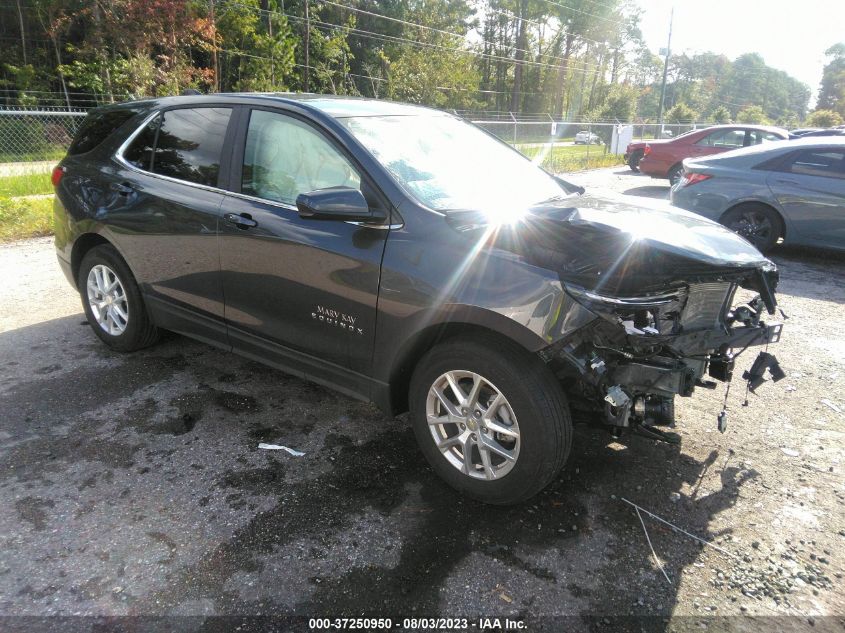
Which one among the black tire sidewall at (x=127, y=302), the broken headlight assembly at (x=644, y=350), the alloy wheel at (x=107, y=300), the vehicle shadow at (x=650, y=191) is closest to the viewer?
the broken headlight assembly at (x=644, y=350)

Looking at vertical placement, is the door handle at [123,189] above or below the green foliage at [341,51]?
below

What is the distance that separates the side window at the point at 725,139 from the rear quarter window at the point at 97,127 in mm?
13066

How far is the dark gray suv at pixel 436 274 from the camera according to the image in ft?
8.38

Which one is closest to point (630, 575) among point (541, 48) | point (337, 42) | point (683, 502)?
point (683, 502)

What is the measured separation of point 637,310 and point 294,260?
175cm

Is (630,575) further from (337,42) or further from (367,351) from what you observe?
(337,42)

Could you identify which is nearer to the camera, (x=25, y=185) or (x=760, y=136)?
(x=25, y=185)

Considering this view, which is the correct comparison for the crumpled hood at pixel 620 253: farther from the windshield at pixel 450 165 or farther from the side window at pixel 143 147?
the side window at pixel 143 147

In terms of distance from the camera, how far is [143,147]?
13.5ft

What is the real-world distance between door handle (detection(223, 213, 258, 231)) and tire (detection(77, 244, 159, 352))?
3.98 feet

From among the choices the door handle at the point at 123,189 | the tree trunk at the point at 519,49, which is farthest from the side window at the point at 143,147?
the tree trunk at the point at 519,49

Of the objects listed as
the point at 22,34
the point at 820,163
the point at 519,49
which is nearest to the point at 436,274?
the point at 820,163

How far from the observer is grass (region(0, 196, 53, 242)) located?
26.7 feet

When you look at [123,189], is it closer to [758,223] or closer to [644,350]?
[644,350]
